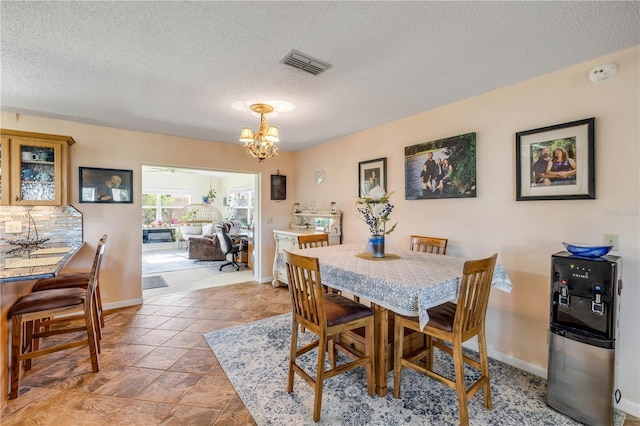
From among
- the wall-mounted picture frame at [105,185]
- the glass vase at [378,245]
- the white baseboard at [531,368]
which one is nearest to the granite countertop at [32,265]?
the wall-mounted picture frame at [105,185]

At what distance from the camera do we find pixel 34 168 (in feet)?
10.3

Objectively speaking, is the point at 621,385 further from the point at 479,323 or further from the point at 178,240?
the point at 178,240

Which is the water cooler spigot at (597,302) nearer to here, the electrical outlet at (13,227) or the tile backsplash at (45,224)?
the tile backsplash at (45,224)

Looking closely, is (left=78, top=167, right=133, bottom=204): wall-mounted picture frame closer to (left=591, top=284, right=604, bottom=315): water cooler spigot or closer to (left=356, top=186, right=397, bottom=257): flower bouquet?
(left=356, top=186, right=397, bottom=257): flower bouquet

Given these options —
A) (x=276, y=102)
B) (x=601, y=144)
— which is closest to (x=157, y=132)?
(x=276, y=102)

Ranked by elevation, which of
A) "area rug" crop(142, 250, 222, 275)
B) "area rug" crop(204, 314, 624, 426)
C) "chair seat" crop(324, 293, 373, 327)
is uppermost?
"chair seat" crop(324, 293, 373, 327)

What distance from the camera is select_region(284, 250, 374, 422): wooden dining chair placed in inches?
71.1

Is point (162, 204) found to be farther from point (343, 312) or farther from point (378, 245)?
point (343, 312)

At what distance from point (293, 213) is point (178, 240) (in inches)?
214

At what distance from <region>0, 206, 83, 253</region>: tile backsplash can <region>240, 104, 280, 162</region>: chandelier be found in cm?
242

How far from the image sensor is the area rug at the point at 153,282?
486 cm

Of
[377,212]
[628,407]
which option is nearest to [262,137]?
[377,212]

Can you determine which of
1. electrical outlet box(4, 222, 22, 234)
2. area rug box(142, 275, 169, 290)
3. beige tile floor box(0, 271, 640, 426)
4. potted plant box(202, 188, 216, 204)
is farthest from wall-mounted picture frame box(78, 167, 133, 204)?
potted plant box(202, 188, 216, 204)

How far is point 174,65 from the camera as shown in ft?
6.93
